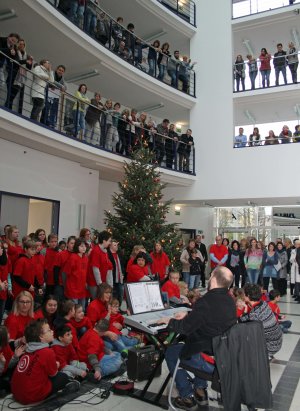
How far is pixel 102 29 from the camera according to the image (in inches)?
473

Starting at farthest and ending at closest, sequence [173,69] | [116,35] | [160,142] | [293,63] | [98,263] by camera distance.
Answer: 1. [173,69]
2. [293,63]
3. [160,142]
4. [116,35]
5. [98,263]

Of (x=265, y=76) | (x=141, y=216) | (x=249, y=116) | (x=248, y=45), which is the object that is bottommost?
(x=141, y=216)

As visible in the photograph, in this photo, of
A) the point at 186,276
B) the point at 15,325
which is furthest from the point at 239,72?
the point at 15,325

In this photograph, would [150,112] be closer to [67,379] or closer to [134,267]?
[134,267]

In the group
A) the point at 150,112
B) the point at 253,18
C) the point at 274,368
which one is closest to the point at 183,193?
the point at 150,112

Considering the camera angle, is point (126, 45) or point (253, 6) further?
point (253, 6)

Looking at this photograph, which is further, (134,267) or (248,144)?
(248,144)

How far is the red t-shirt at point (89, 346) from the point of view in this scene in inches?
178

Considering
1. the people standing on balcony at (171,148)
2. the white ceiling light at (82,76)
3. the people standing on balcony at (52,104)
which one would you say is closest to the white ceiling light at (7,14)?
the people standing on balcony at (52,104)

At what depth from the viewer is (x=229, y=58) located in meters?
14.5

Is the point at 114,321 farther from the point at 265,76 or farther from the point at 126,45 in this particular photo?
the point at 265,76

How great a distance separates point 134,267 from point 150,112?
1061 cm

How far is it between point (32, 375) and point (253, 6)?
1507cm

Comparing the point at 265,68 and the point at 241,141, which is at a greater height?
the point at 265,68
